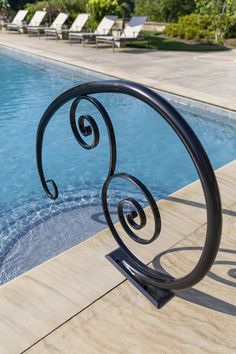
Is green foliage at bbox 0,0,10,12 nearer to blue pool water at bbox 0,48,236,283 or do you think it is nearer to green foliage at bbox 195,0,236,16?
green foliage at bbox 195,0,236,16

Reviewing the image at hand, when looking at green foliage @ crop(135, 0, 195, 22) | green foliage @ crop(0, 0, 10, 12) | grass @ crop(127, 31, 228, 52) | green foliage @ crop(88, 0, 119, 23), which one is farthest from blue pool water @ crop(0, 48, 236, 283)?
green foliage @ crop(0, 0, 10, 12)

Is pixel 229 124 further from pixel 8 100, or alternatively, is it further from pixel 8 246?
pixel 8 100

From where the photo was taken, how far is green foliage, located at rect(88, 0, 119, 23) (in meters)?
19.3

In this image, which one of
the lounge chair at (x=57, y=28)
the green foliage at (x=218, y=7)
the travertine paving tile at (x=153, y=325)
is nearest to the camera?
the travertine paving tile at (x=153, y=325)

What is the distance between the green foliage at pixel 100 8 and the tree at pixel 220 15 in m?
5.15

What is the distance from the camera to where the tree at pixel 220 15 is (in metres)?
16.2

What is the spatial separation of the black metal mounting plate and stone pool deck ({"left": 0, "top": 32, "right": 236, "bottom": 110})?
5313 mm

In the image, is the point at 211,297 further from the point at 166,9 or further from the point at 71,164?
the point at 166,9

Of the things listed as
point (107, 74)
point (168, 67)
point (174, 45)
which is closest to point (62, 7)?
point (174, 45)

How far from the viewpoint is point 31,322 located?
2.16 metres

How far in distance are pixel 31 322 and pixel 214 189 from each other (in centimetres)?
150

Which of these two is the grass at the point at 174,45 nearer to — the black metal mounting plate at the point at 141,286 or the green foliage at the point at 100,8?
the green foliage at the point at 100,8

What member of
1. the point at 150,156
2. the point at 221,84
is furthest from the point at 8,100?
the point at 221,84

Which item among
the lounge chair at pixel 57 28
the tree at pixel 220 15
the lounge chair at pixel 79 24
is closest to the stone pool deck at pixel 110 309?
the tree at pixel 220 15
